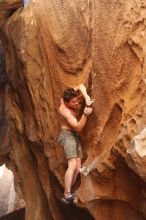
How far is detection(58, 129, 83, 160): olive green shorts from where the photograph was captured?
16.3 ft

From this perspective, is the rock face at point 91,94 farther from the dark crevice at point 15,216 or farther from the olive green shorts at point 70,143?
the dark crevice at point 15,216

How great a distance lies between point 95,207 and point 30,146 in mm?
2185

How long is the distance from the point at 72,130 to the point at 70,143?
19 cm

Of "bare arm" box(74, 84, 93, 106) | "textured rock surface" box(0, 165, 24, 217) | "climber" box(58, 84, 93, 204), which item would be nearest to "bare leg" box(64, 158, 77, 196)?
"climber" box(58, 84, 93, 204)

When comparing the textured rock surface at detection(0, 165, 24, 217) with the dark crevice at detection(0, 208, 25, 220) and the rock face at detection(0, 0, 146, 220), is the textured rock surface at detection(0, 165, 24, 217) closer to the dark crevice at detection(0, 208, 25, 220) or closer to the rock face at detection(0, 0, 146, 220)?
the dark crevice at detection(0, 208, 25, 220)

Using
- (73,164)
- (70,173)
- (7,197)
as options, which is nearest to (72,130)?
(73,164)

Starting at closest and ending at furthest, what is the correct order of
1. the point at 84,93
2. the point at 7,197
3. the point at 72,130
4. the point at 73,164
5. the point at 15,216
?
1. the point at 84,93
2. the point at 73,164
3. the point at 72,130
4. the point at 15,216
5. the point at 7,197

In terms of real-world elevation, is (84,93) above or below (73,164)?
above

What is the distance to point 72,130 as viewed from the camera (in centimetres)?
510

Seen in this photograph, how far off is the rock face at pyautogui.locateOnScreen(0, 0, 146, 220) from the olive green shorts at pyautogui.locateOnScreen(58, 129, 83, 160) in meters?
0.10

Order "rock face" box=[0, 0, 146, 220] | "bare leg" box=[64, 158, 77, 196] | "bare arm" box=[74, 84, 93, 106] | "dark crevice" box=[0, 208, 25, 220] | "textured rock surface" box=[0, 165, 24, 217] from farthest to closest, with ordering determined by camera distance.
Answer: "textured rock surface" box=[0, 165, 24, 217]
"dark crevice" box=[0, 208, 25, 220]
"bare leg" box=[64, 158, 77, 196]
"bare arm" box=[74, 84, 93, 106]
"rock face" box=[0, 0, 146, 220]

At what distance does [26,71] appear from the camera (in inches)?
231

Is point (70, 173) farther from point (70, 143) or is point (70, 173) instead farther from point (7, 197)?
point (7, 197)

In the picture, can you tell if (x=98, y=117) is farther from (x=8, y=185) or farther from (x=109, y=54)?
(x=8, y=185)
